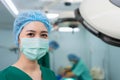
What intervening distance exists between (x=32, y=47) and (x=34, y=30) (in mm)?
108

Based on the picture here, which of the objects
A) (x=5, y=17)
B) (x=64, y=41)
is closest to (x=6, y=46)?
(x=5, y=17)

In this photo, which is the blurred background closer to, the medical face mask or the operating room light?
the operating room light

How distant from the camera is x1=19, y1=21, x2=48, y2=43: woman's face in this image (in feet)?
4.33

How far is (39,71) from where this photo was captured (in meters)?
1.44

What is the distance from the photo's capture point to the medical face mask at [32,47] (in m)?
1.34

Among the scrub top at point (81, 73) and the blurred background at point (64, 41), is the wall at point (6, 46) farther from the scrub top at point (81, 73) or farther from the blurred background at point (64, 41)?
the scrub top at point (81, 73)

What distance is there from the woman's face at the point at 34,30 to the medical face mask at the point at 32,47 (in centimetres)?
2

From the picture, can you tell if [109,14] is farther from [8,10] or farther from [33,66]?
[8,10]

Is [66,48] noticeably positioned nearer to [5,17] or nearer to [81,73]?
[81,73]

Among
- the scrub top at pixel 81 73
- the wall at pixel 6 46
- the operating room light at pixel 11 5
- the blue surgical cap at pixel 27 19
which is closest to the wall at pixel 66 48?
the wall at pixel 6 46

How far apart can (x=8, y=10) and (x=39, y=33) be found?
1.78m

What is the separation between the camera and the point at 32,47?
1374 mm

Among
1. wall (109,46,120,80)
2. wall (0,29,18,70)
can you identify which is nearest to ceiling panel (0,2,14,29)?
wall (0,29,18,70)

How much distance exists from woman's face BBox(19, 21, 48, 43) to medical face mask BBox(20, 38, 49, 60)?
2cm
